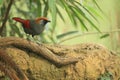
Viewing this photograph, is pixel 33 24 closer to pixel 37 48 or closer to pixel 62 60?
pixel 37 48

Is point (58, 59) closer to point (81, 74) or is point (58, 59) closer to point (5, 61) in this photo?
point (81, 74)

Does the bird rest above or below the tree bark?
above

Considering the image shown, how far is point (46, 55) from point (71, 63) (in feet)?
0.56

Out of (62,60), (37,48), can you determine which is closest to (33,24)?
(37,48)

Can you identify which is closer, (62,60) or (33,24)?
(33,24)

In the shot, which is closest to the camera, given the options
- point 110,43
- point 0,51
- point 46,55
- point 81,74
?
point 0,51

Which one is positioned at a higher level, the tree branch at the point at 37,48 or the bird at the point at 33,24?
the bird at the point at 33,24

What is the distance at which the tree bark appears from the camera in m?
1.79

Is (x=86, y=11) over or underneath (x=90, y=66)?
over

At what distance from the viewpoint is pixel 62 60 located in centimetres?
186

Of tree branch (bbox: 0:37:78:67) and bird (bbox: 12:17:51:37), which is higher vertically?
bird (bbox: 12:17:51:37)

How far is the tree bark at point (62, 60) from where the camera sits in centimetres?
179

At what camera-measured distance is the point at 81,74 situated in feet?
6.36

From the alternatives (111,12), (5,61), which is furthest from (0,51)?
(111,12)
